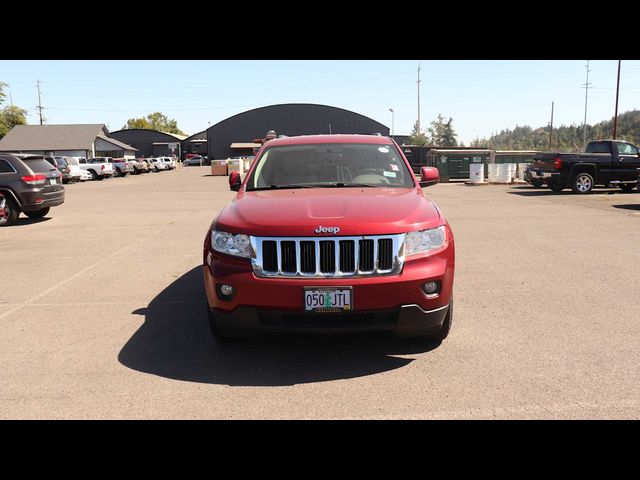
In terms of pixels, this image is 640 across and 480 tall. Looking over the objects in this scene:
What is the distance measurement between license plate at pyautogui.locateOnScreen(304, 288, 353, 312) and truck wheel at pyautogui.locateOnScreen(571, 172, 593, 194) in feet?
59.0

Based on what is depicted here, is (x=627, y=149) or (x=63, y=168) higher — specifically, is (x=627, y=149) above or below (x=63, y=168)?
above

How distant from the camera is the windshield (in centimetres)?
504

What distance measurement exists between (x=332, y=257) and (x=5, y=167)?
12390mm

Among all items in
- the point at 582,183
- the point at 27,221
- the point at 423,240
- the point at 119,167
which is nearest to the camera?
the point at 423,240

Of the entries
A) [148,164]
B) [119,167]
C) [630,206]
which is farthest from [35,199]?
[148,164]

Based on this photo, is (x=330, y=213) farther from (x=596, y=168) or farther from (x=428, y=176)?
(x=596, y=168)

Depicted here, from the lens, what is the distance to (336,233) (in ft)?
12.0

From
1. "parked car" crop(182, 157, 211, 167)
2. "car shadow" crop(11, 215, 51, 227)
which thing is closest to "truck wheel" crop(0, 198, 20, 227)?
"car shadow" crop(11, 215, 51, 227)

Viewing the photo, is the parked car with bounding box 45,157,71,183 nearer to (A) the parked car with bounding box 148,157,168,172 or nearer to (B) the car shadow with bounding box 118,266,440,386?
(A) the parked car with bounding box 148,157,168,172

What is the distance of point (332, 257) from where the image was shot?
367 centimetres

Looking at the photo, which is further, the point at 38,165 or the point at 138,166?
the point at 138,166

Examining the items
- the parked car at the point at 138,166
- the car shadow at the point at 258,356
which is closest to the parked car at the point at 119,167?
the parked car at the point at 138,166
